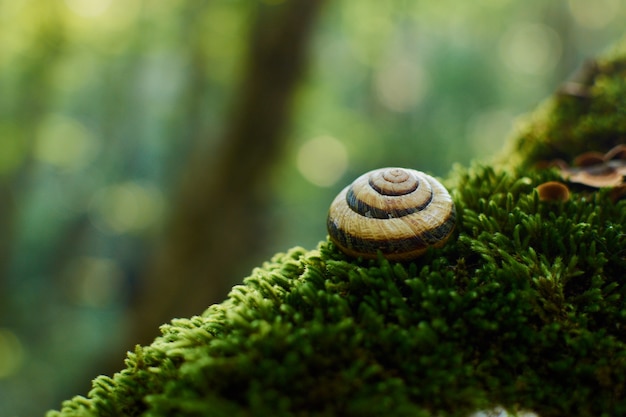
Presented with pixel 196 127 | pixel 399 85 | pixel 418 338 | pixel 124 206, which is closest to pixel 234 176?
pixel 196 127

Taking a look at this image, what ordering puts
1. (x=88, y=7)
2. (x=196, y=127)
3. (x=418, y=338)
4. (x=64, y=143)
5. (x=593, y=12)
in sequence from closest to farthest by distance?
(x=418, y=338) → (x=88, y=7) → (x=196, y=127) → (x=64, y=143) → (x=593, y=12)

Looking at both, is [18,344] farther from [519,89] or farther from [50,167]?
[519,89]

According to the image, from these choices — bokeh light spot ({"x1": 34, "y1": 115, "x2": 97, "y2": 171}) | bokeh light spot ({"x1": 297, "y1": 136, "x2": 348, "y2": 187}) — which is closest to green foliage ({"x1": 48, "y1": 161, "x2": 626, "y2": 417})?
bokeh light spot ({"x1": 34, "y1": 115, "x2": 97, "y2": 171})

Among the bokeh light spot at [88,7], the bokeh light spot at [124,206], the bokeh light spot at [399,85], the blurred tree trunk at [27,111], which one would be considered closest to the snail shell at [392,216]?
the blurred tree trunk at [27,111]

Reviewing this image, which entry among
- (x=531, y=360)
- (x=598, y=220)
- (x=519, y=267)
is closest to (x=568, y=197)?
(x=598, y=220)

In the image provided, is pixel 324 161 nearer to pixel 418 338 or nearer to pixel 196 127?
pixel 196 127

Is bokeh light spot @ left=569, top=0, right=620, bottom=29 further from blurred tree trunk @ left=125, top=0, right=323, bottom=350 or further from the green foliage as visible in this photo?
the green foliage

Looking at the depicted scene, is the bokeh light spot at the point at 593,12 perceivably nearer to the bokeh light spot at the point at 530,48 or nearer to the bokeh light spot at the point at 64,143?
the bokeh light spot at the point at 530,48
